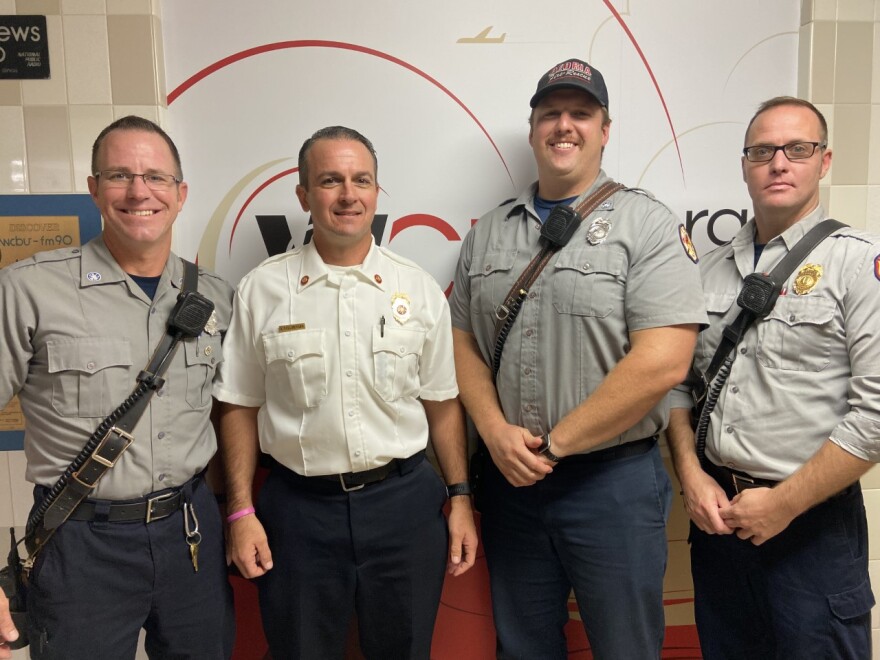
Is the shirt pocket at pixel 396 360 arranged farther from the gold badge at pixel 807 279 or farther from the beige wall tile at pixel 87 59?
the beige wall tile at pixel 87 59

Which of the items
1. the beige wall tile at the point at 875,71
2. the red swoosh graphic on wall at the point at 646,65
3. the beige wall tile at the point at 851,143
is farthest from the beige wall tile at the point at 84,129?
the beige wall tile at the point at 875,71

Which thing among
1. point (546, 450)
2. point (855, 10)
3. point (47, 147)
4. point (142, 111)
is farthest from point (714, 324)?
point (47, 147)

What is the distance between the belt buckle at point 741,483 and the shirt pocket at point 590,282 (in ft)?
2.08

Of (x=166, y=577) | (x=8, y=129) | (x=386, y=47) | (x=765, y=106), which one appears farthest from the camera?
(x=386, y=47)

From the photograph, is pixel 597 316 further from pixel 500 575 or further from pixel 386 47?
pixel 386 47

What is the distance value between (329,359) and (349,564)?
0.62 metres

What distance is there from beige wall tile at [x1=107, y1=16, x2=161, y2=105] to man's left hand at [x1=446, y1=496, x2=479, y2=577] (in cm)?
180

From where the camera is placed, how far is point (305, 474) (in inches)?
67.2

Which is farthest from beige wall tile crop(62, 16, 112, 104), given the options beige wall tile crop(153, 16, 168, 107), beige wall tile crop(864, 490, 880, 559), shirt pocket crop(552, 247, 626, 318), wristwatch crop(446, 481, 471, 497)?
beige wall tile crop(864, 490, 880, 559)

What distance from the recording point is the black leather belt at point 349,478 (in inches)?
67.6

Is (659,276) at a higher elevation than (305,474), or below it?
higher

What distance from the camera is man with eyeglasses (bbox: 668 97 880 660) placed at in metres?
1.63

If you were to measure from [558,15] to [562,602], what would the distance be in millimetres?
2151

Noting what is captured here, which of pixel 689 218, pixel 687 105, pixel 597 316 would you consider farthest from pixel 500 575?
pixel 687 105
